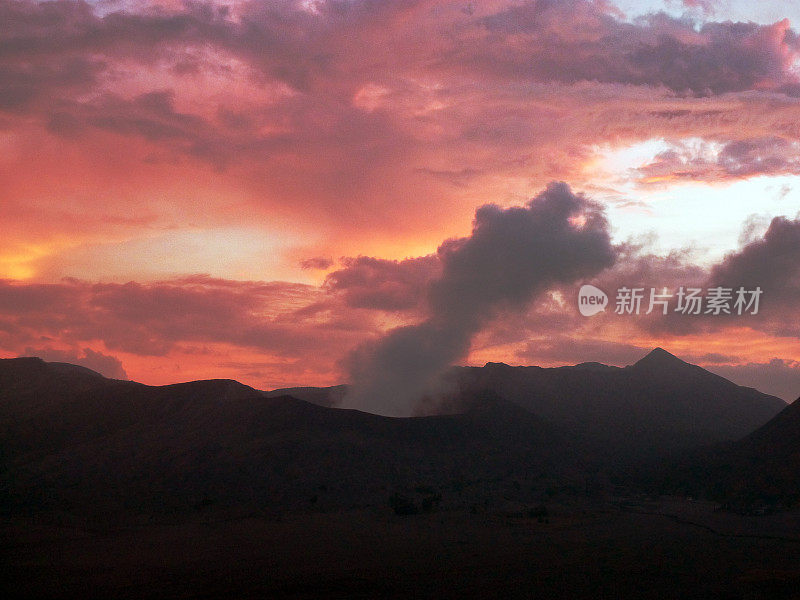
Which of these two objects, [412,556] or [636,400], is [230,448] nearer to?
[412,556]

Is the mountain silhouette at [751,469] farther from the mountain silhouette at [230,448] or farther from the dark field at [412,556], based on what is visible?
the mountain silhouette at [230,448]

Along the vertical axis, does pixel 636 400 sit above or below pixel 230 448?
above

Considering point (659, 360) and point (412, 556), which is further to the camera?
point (659, 360)

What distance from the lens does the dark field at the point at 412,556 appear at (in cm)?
3058

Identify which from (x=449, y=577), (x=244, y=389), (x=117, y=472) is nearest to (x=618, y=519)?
(x=449, y=577)

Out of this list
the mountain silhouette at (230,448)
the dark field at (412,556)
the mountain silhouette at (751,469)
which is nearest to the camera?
the dark field at (412,556)

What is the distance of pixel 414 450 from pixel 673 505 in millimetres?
27235

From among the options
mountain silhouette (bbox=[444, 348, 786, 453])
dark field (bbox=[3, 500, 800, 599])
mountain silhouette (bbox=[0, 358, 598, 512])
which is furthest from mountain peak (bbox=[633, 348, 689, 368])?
dark field (bbox=[3, 500, 800, 599])

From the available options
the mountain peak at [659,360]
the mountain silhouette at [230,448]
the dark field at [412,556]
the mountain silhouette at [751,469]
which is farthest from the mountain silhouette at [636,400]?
the dark field at [412,556]

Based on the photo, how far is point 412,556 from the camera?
126ft

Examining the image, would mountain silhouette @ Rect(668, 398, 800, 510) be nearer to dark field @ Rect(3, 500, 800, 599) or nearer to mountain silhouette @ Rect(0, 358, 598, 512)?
dark field @ Rect(3, 500, 800, 599)

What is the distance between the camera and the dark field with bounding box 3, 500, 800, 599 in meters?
30.6

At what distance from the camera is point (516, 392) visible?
375 ft

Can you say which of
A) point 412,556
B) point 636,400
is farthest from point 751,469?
point 412,556
